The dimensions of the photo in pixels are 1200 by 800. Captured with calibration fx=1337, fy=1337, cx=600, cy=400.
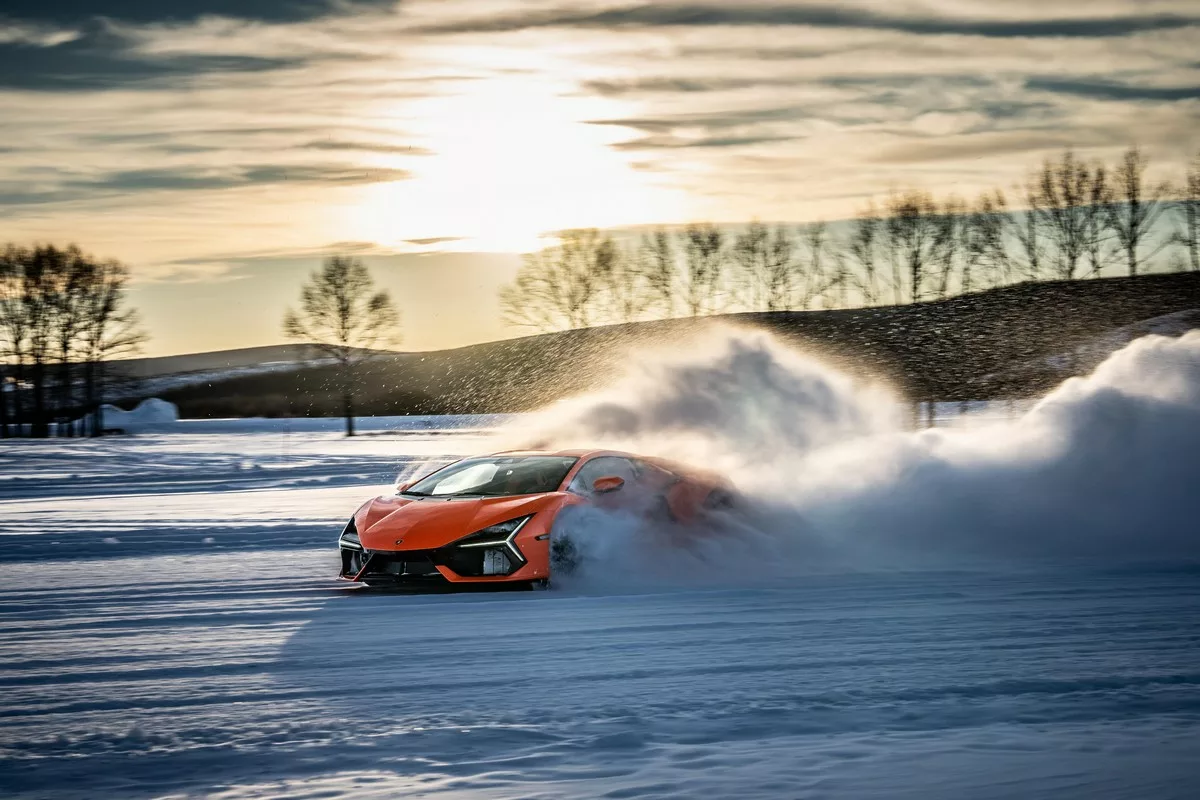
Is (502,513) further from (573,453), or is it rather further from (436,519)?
(573,453)

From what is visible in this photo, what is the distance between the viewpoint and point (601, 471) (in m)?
11.9

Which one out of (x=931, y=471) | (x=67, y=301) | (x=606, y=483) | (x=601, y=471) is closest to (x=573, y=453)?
(x=601, y=471)

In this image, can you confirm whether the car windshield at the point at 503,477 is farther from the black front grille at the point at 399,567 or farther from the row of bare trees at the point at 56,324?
the row of bare trees at the point at 56,324

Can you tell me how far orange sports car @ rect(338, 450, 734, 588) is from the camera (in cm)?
1054

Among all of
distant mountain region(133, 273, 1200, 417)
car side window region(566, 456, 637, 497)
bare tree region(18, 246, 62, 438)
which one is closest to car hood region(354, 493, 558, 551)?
car side window region(566, 456, 637, 497)

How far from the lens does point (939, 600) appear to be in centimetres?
992

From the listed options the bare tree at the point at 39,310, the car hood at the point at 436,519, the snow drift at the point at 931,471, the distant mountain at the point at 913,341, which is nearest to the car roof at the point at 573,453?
the snow drift at the point at 931,471

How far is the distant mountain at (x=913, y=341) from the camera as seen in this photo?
7362 cm

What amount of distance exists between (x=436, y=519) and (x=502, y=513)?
21.5 inches

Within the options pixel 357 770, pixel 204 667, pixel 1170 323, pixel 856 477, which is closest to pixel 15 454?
pixel 856 477

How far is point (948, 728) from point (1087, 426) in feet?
31.8

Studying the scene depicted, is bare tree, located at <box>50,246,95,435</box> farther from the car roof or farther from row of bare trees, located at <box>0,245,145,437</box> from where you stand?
the car roof

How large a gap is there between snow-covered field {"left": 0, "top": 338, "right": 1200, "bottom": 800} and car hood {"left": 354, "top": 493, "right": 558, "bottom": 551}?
0.52 metres

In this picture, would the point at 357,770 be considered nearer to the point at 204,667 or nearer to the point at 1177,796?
the point at 204,667
